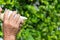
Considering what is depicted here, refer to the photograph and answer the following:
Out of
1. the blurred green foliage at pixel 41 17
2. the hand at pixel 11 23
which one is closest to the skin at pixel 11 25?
the hand at pixel 11 23

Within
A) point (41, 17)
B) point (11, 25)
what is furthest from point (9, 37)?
point (41, 17)

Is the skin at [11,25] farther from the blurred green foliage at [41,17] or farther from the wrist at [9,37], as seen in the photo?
the blurred green foliage at [41,17]

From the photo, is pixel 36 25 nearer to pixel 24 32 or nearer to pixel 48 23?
pixel 48 23

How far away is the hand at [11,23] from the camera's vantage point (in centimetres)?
239

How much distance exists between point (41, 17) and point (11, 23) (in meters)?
1.79

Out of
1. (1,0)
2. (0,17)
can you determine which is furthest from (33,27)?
(0,17)

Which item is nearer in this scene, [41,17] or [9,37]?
[9,37]

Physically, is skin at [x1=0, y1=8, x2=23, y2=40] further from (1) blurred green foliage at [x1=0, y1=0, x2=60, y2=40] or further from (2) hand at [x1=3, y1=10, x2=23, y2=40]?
(1) blurred green foliage at [x1=0, y1=0, x2=60, y2=40]

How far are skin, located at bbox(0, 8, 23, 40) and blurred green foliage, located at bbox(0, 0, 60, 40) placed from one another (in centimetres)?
143

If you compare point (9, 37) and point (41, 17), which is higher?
point (9, 37)

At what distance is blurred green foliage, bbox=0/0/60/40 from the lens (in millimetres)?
4027

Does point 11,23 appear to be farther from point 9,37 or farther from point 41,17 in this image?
point 41,17

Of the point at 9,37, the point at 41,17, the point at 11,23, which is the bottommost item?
the point at 41,17

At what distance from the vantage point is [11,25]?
2400mm
